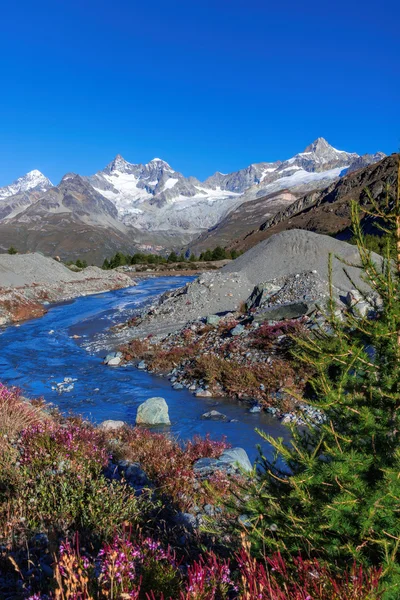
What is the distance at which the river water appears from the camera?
1286cm

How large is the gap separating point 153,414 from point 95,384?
534cm

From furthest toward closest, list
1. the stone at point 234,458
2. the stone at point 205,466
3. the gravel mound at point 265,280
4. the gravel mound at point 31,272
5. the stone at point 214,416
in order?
the gravel mound at point 31,272, the gravel mound at point 265,280, the stone at point 214,416, the stone at point 234,458, the stone at point 205,466

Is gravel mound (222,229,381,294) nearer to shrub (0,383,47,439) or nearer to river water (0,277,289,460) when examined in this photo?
river water (0,277,289,460)

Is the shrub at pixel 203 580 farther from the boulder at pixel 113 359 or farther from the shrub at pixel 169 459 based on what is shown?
the boulder at pixel 113 359

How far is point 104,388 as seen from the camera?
668 inches

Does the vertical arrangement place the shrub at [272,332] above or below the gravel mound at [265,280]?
below

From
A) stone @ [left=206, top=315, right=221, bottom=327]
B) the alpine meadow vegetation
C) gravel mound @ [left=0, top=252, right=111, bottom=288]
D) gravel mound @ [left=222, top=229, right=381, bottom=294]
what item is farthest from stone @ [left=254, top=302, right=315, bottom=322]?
gravel mound @ [left=0, top=252, right=111, bottom=288]

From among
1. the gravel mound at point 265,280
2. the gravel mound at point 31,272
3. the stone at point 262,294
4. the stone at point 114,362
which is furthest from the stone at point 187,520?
the gravel mound at point 31,272

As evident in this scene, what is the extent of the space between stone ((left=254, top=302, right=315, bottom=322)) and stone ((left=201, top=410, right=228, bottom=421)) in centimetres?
791

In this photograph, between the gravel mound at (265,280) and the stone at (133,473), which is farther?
the gravel mound at (265,280)

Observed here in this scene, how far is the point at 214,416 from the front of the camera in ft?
44.8

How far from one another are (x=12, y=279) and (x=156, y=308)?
2608 cm

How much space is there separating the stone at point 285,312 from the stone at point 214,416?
791cm

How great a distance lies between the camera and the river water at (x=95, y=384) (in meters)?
12.9
